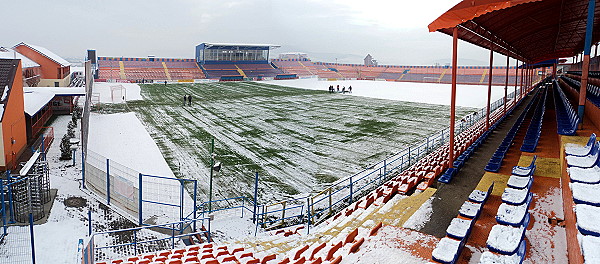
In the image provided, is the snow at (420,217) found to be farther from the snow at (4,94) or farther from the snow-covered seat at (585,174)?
the snow at (4,94)

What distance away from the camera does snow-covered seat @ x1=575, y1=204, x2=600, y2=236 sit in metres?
3.53

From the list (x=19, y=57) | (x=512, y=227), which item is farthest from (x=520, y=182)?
(x=19, y=57)

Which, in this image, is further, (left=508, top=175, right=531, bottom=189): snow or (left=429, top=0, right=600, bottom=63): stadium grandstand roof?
(left=429, top=0, right=600, bottom=63): stadium grandstand roof

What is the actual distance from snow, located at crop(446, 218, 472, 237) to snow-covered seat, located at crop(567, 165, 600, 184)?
150 centimetres

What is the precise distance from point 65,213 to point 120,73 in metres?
61.6

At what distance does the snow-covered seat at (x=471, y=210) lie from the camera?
6.34 m

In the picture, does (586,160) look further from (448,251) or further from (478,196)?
(448,251)

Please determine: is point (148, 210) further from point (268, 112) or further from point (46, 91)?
point (268, 112)

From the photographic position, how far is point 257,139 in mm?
20047

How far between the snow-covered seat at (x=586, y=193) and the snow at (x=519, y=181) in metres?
2.10

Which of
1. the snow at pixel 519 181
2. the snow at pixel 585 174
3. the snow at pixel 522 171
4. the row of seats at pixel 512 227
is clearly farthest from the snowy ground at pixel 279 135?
the snow at pixel 585 174

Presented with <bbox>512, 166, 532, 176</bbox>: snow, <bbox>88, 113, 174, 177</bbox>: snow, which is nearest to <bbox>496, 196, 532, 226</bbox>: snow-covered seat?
<bbox>512, 166, 532, 176</bbox>: snow

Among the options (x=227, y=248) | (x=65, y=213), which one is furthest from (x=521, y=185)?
(x=65, y=213)

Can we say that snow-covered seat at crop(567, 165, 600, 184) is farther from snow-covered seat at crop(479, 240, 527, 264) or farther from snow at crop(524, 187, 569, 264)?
snow-covered seat at crop(479, 240, 527, 264)
